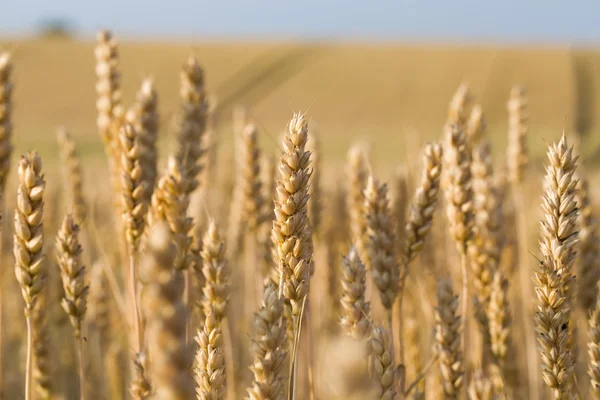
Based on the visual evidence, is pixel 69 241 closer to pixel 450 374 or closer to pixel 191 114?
pixel 191 114

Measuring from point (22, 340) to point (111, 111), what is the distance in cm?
208

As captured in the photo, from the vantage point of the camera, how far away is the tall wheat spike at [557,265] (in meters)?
1.30

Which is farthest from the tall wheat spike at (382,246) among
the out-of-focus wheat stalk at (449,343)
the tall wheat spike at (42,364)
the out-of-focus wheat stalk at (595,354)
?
the tall wheat spike at (42,364)

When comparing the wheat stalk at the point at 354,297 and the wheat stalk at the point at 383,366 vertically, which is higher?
the wheat stalk at the point at 354,297

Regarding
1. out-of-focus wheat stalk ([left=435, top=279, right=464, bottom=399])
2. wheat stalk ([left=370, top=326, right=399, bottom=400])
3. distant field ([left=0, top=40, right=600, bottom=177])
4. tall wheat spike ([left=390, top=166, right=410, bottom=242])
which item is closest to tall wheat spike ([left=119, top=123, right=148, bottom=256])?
wheat stalk ([left=370, top=326, right=399, bottom=400])

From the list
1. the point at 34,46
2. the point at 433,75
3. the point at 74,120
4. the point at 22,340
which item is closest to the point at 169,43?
the point at 34,46

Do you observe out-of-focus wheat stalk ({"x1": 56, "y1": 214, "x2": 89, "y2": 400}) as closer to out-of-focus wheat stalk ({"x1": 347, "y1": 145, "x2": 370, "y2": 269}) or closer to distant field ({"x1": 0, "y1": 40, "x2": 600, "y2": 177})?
out-of-focus wheat stalk ({"x1": 347, "y1": 145, "x2": 370, "y2": 269})

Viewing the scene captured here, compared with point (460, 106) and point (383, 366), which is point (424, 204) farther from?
point (460, 106)

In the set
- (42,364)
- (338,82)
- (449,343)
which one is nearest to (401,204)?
(449,343)

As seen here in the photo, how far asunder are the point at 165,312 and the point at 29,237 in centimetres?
84

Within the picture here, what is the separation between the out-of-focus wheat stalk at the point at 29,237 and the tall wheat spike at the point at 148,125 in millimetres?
644

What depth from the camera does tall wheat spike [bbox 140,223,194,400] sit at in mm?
649

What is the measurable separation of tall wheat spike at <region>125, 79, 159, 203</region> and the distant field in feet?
80.5

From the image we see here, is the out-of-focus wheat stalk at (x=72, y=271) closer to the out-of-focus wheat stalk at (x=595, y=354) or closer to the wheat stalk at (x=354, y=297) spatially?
the wheat stalk at (x=354, y=297)
